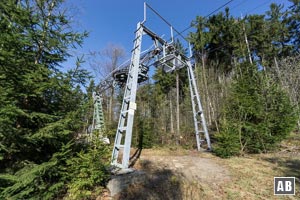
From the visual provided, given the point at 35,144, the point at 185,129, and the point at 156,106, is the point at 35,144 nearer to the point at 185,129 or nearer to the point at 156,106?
the point at 185,129

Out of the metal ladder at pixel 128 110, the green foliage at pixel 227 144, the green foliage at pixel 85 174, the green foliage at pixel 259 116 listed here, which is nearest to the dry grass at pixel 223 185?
the green foliage at pixel 85 174

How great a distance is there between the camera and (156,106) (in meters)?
12.8

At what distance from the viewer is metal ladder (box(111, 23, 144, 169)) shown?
14.5 ft

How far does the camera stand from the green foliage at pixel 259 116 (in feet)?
22.9

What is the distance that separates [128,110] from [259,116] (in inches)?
223

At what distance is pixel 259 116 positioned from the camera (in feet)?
23.8

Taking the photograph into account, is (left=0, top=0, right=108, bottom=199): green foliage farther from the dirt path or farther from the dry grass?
the dry grass

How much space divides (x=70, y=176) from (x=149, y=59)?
531 centimetres

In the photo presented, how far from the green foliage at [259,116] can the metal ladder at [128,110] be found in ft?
12.3

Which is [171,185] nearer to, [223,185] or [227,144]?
[223,185]

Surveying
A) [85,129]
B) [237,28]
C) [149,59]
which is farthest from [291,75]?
[85,129]

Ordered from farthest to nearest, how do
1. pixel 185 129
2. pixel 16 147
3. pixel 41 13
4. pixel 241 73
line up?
pixel 185 129
pixel 241 73
pixel 41 13
pixel 16 147

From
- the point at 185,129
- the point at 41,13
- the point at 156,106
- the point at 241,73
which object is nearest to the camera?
the point at 41,13

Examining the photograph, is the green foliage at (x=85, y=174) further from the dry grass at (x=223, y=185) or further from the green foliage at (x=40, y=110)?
the dry grass at (x=223, y=185)
